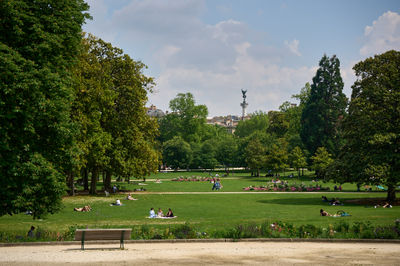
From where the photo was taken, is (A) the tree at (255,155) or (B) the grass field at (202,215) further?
(A) the tree at (255,155)

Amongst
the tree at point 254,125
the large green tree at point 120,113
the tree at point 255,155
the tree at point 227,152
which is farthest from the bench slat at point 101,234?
the tree at point 254,125

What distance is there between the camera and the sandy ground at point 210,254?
1234 cm

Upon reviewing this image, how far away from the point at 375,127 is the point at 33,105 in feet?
91.1

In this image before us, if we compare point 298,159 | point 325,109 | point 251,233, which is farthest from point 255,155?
point 251,233

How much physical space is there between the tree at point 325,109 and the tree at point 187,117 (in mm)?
47643

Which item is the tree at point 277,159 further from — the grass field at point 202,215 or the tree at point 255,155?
the grass field at point 202,215

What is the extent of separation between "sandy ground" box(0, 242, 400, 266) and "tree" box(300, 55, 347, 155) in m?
64.5

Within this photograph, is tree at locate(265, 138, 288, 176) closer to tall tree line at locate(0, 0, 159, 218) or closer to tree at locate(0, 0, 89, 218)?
tall tree line at locate(0, 0, 159, 218)

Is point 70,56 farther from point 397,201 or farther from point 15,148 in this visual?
point 397,201

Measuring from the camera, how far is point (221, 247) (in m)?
15.1

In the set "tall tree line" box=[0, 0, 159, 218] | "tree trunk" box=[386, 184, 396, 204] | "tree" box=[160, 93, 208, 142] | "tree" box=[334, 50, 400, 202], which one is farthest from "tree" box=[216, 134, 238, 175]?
"tall tree line" box=[0, 0, 159, 218]

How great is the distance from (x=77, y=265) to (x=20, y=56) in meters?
12.1

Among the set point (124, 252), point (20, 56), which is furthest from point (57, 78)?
point (124, 252)

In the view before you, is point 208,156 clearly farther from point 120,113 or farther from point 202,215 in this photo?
point 202,215
